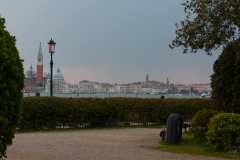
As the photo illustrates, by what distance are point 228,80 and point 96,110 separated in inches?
390

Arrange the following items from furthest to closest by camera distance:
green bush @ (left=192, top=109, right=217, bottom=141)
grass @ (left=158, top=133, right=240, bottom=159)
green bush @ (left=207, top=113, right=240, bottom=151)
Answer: green bush @ (left=192, top=109, right=217, bottom=141) < green bush @ (left=207, top=113, right=240, bottom=151) < grass @ (left=158, top=133, right=240, bottom=159)

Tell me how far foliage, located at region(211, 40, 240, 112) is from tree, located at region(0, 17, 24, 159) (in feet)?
37.6

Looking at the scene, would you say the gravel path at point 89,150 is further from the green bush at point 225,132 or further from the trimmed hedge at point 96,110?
the trimmed hedge at point 96,110

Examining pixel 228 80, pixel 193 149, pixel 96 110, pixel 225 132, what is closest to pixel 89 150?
pixel 193 149

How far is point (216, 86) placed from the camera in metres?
19.6

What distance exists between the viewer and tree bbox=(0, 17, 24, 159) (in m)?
7.90

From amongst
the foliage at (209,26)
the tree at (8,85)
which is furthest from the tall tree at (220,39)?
the tree at (8,85)

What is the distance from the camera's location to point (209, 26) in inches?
794

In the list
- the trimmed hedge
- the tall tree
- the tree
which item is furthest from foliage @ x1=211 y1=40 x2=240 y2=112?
the tree

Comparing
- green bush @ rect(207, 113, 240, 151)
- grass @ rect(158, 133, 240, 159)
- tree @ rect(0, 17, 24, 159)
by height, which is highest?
tree @ rect(0, 17, 24, 159)

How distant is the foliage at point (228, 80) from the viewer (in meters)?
18.7

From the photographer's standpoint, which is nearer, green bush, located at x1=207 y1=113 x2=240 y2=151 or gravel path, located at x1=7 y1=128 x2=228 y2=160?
gravel path, located at x1=7 y1=128 x2=228 y2=160

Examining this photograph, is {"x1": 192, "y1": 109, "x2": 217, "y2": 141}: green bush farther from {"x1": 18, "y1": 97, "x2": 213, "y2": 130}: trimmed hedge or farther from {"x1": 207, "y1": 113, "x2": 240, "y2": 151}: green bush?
{"x1": 18, "y1": 97, "x2": 213, "y2": 130}: trimmed hedge

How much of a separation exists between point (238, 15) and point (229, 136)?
5172mm
